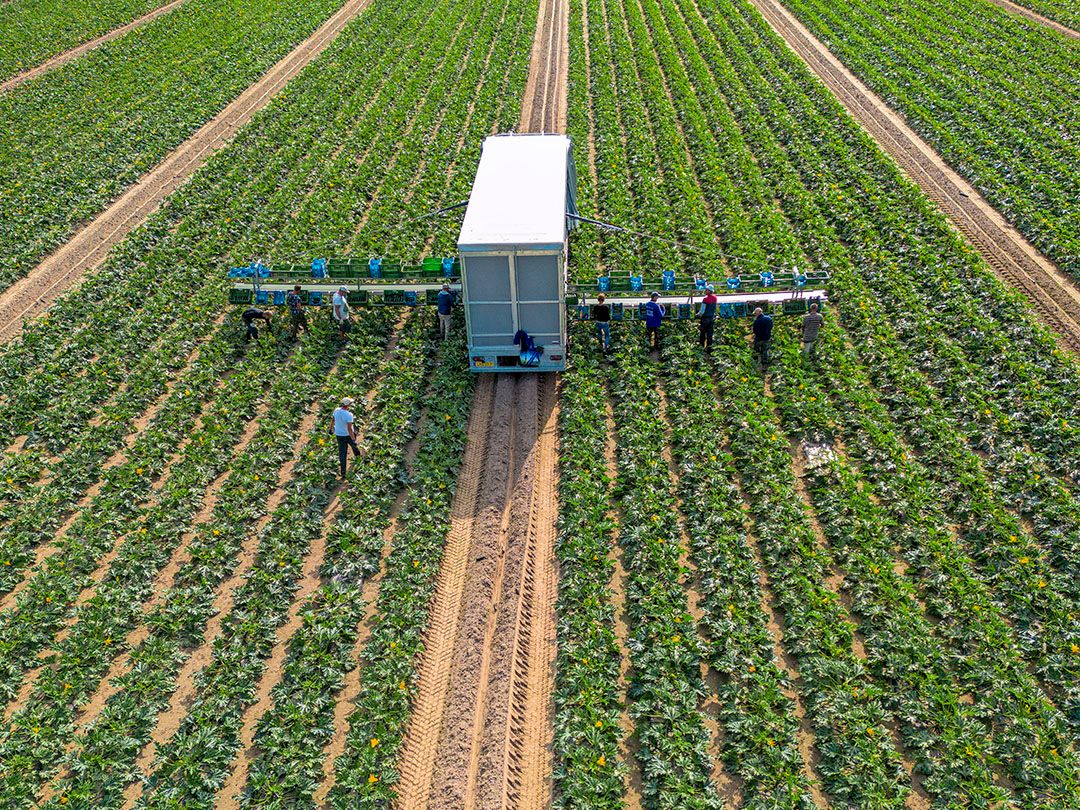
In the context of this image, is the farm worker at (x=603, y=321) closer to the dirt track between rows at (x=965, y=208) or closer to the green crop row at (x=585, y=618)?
the green crop row at (x=585, y=618)

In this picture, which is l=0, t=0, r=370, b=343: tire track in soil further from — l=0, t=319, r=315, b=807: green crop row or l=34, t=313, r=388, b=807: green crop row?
l=34, t=313, r=388, b=807: green crop row

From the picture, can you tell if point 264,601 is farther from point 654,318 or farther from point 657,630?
point 654,318

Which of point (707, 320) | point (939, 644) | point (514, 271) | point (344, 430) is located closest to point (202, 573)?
point (344, 430)

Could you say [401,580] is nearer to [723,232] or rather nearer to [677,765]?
[677,765]

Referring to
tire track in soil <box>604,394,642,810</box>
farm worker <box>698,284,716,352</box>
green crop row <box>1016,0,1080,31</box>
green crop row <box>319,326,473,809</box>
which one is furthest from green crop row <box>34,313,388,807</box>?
green crop row <box>1016,0,1080,31</box>

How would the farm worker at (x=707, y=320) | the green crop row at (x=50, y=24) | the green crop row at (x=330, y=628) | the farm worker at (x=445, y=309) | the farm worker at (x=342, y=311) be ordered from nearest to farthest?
1. the green crop row at (x=330, y=628)
2. the farm worker at (x=707, y=320)
3. the farm worker at (x=445, y=309)
4. the farm worker at (x=342, y=311)
5. the green crop row at (x=50, y=24)

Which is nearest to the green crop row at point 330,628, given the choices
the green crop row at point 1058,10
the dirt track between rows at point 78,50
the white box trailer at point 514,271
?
the white box trailer at point 514,271
